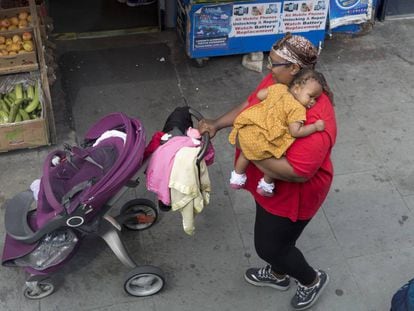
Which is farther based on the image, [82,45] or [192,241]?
[82,45]

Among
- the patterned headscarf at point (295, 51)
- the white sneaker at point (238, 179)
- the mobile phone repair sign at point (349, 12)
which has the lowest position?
the mobile phone repair sign at point (349, 12)

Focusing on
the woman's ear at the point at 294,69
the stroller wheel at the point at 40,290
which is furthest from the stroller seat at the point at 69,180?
the woman's ear at the point at 294,69

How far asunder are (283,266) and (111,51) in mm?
3527

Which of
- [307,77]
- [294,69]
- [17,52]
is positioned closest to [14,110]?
[17,52]

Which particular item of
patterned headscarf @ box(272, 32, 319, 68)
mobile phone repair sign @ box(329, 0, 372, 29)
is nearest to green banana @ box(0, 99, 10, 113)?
patterned headscarf @ box(272, 32, 319, 68)

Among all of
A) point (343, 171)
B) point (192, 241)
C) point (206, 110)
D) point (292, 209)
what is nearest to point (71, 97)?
point (206, 110)

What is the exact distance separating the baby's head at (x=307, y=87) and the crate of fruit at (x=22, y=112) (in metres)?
2.59

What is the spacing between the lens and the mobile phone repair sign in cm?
635

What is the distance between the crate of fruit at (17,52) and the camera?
4883 mm

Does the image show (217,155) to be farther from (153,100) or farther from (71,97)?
(71,97)

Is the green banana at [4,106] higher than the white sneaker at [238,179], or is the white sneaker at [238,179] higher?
the white sneaker at [238,179]

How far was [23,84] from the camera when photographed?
5207mm

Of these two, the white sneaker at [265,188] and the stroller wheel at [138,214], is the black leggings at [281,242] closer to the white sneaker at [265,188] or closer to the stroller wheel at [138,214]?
the white sneaker at [265,188]

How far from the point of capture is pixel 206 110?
18.5 ft
